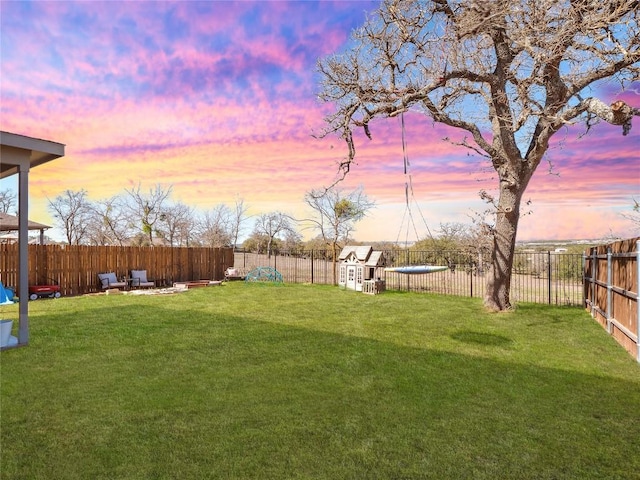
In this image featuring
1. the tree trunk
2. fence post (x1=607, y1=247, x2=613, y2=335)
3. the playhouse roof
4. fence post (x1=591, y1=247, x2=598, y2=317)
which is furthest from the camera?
the playhouse roof

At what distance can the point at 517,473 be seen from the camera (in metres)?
2.73

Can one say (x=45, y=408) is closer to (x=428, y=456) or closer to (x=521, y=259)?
(x=428, y=456)

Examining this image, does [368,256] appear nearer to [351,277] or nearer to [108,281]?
[351,277]

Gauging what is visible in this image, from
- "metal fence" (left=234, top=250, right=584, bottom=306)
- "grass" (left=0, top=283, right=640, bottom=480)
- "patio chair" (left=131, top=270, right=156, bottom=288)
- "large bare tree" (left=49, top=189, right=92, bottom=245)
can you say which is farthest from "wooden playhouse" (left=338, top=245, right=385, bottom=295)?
"large bare tree" (left=49, top=189, right=92, bottom=245)

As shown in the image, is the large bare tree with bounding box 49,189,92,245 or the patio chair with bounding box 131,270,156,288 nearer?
the patio chair with bounding box 131,270,156,288

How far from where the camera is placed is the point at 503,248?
9.81 m

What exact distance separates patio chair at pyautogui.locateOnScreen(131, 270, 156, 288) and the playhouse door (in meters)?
7.31

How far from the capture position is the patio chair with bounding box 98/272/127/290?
45.5ft

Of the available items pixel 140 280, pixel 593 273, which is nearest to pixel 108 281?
pixel 140 280

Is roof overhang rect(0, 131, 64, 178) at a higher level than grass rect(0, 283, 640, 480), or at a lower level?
higher

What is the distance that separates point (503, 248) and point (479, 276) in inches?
151

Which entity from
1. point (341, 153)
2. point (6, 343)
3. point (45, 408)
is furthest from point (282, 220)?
point (45, 408)

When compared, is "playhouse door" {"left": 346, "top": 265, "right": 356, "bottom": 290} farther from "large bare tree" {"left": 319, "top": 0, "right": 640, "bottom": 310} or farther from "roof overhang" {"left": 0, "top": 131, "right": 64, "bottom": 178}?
"roof overhang" {"left": 0, "top": 131, "right": 64, "bottom": 178}

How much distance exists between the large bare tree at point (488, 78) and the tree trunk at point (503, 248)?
0.02m
